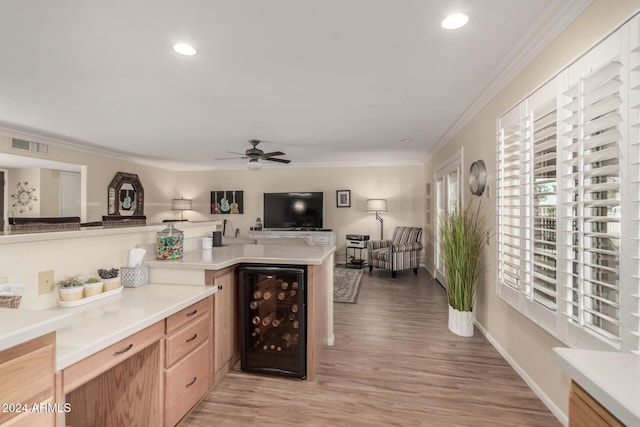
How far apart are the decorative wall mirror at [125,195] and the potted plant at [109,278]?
537 centimetres

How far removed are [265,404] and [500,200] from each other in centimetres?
246

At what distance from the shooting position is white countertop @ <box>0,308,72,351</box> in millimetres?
824

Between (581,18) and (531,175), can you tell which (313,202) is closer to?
(531,175)

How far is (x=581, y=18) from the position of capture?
1.64 meters

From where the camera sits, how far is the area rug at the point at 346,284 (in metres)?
4.37

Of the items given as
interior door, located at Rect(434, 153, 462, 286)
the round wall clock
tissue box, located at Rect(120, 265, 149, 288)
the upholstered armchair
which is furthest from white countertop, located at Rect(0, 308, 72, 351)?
the upholstered armchair

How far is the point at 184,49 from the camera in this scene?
2.17m

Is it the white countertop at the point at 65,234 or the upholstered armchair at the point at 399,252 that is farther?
the upholstered armchair at the point at 399,252

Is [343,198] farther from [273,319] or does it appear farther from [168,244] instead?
[168,244]

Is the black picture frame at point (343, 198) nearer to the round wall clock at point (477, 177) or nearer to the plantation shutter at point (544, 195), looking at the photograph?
the round wall clock at point (477, 177)

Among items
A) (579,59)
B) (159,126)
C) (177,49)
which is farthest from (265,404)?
(159,126)

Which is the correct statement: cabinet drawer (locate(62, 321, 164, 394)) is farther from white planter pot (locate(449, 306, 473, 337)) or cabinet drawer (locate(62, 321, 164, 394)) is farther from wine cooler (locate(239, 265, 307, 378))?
white planter pot (locate(449, 306, 473, 337))

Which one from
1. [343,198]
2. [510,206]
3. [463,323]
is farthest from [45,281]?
[343,198]

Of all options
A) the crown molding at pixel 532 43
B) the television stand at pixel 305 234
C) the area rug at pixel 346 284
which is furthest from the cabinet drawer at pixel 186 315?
the television stand at pixel 305 234
